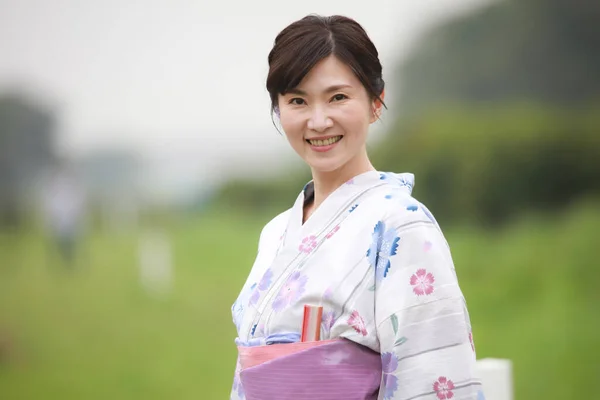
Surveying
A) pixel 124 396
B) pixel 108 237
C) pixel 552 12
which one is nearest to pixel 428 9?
pixel 552 12

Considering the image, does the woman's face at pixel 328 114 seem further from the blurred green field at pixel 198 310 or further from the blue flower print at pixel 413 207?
the blurred green field at pixel 198 310

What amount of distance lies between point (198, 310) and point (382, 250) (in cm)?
321

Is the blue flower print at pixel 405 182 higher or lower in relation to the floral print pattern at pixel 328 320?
higher

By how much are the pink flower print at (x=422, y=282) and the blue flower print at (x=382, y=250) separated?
0.05m

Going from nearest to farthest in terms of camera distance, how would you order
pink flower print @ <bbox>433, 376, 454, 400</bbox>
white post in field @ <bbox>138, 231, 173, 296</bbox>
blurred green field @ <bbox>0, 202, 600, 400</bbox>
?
pink flower print @ <bbox>433, 376, 454, 400</bbox> < blurred green field @ <bbox>0, 202, 600, 400</bbox> < white post in field @ <bbox>138, 231, 173, 296</bbox>

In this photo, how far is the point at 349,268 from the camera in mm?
1265

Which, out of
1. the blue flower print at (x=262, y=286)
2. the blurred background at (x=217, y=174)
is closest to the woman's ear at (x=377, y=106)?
the blue flower print at (x=262, y=286)

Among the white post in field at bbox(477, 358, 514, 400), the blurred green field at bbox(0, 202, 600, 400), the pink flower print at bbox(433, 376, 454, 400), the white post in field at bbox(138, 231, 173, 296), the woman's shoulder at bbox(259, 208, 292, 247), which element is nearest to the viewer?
the pink flower print at bbox(433, 376, 454, 400)

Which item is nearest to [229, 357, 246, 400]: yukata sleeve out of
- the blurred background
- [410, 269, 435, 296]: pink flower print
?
[410, 269, 435, 296]: pink flower print

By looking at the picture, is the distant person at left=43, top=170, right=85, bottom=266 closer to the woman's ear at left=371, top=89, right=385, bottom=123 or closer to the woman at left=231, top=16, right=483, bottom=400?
the woman at left=231, top=16, right=483, bottom=400

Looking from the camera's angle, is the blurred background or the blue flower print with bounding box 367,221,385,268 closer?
the blue flower print with bounding box 367,221,385,268

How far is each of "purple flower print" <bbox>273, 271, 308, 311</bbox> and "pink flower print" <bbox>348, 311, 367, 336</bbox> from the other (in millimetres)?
105

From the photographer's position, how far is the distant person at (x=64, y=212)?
4.41 m

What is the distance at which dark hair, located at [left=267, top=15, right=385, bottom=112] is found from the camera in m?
1.32
